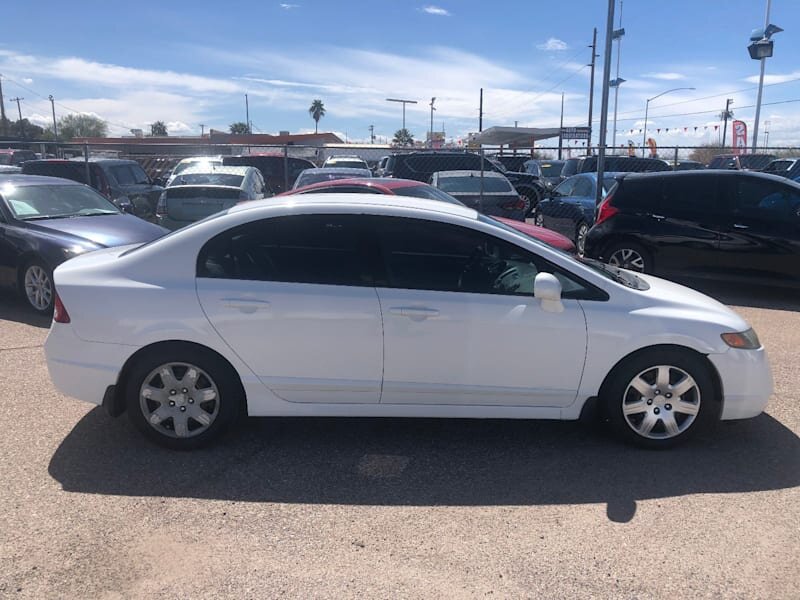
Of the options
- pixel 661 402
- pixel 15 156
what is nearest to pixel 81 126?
pixel 15 156

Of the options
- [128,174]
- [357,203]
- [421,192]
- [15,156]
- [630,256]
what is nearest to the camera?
[357,203]

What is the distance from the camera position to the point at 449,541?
3.20 m

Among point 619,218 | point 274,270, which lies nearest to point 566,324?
point 274,270

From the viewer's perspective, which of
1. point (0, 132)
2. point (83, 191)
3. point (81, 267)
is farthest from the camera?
point (0, 132)

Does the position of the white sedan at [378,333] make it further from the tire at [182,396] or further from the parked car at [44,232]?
the parked car at [44,232]

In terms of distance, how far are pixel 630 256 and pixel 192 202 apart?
21.5 ft

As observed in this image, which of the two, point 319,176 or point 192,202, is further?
point 319,176

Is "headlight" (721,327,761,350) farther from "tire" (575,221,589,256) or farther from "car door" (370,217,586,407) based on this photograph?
"tire" (575,221,589,256)

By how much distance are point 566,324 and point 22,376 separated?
430 cm

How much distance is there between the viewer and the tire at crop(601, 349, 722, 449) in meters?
4.00

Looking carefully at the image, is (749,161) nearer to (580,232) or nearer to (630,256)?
(580,232)

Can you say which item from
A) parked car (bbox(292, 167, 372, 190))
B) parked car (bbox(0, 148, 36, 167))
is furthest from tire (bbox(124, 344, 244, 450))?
parked car (bbox(0, 148, 36, 167))

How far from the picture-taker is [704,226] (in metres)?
8.61

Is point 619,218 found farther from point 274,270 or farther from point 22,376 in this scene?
point 22,376
